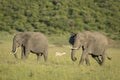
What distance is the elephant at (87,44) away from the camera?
58.5ft

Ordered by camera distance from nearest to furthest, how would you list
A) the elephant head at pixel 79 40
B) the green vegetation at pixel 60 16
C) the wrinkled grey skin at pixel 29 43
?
the elephant head at pixel 79 40 < the wrinkled grey skin at pixel 29 43 < the green vegetation at pixel 60 16

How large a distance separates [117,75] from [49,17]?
38.3 m

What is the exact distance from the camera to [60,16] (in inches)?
2020

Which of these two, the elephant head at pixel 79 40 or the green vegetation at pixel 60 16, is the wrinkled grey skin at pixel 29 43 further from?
the green vegetation at pixel 60 16

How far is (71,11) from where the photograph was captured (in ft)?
179

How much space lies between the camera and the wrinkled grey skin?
19048mm

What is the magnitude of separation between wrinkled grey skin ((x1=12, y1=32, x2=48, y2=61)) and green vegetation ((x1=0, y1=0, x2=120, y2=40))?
24.6 m

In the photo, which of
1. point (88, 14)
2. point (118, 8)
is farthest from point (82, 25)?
point (118, 8)

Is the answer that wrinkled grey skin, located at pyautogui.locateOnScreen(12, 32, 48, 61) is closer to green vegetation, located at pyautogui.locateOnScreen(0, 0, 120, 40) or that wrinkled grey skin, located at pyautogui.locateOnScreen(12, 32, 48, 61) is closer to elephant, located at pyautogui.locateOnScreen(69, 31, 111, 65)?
elephant, located at pyautogui.locateOnScreen(69, 31, 111, 65)

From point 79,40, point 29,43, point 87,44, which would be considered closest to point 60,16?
point 29,43

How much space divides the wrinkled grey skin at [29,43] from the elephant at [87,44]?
2038 mm

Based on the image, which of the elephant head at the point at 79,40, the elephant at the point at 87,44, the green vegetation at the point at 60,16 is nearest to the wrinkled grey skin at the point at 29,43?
the elephant at the point at 87,44

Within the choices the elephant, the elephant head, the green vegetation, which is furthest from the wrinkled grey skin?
the green vegetation

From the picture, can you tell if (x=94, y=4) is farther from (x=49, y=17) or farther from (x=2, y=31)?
(x=2, y=31)
